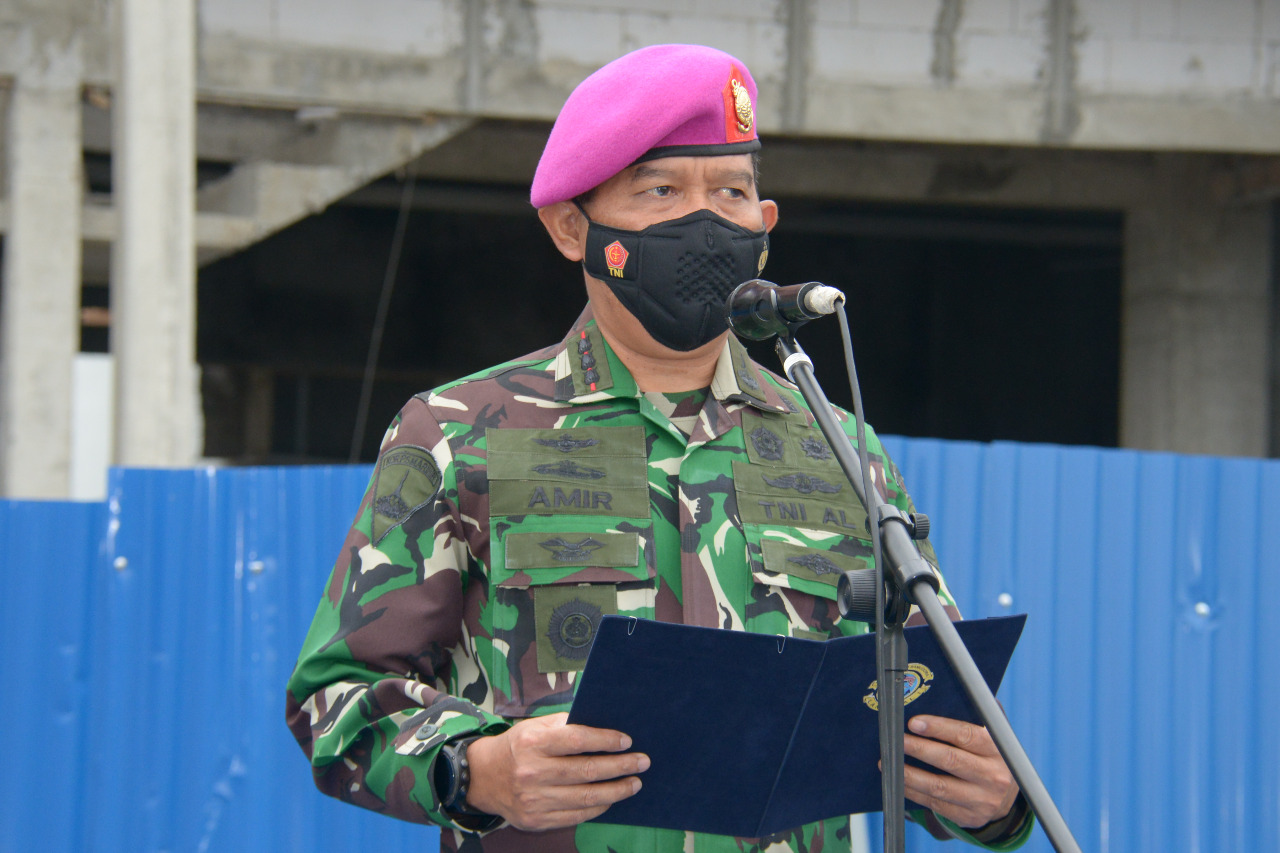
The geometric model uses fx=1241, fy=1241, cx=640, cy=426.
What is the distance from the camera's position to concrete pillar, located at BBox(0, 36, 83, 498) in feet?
20.2

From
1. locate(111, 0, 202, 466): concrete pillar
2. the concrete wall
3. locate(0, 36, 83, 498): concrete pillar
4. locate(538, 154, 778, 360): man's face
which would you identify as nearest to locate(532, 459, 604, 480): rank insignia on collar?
locate(538, 154, 778, 360): man's face

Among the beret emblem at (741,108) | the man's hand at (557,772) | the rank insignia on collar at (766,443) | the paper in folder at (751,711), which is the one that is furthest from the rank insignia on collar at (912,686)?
the beret emblem at (741,108)

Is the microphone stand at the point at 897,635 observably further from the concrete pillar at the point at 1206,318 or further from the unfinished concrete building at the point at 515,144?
the concrete pillar at the point at 1206,318

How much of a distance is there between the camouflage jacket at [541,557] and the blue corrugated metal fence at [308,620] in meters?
1.82

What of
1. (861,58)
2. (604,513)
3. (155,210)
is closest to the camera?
(604,513)

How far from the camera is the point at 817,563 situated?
5.55ft

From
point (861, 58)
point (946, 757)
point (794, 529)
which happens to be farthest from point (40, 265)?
point (946, 757)

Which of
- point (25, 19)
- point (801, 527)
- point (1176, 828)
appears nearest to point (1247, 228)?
point (1176, 828)

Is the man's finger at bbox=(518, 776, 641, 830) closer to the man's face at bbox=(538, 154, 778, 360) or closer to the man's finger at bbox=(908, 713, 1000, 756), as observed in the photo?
the man's finger at bbox=(908, 713, 1000, 756)

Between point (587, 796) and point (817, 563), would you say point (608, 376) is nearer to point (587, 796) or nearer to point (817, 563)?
point (817, 563)

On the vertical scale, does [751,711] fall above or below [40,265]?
below

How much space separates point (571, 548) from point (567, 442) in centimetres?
16

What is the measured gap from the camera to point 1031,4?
785 cm

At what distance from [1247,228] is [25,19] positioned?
8.87 meters
